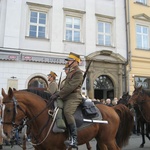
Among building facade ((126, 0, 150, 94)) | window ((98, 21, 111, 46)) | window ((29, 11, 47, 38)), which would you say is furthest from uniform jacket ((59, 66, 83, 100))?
building facade ((126, 0, 150, 94))

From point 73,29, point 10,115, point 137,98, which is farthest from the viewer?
point 73,29

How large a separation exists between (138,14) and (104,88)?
6218mm

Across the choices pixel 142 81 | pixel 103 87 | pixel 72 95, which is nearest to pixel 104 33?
pixel 103 87

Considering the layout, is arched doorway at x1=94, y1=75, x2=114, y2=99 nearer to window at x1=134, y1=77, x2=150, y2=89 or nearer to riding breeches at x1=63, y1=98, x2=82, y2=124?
window at x1=134, y1=77, x2=150, y2=89

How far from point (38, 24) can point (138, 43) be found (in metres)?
7.62

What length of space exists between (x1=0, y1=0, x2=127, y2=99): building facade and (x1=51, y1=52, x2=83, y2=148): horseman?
9590 millimetres

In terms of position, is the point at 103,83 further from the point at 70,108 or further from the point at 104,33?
the point at 70,108

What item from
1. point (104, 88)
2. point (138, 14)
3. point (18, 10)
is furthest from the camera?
point (138, 14)

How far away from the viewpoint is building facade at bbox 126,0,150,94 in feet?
57.6

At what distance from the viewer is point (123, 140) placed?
595 centimetres

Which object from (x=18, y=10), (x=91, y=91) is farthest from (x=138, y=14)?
(x=18, y=10)

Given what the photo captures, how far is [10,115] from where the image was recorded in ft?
13.7

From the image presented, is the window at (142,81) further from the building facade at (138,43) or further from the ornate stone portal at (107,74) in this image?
the ornate stone portal at (107,74)

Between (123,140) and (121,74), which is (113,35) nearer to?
(121,74)
